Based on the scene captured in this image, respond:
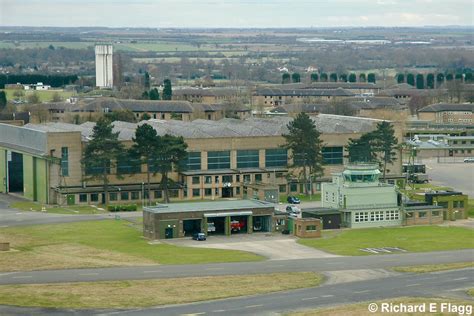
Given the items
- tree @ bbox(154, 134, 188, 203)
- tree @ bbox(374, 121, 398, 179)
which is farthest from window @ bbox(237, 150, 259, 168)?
tree @ bbox(374, 121, 398, 179)

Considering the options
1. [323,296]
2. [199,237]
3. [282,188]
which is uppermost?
[282,188]

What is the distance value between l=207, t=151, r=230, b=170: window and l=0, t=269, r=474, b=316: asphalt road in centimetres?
4605

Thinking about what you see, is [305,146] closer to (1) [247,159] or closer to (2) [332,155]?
(1) [247,159]

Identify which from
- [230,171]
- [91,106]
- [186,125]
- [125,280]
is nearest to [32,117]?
[91,106]

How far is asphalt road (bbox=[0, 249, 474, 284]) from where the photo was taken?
2881 inches

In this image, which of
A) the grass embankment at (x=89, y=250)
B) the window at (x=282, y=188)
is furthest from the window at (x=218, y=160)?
the grass embankment at (x=89, y=250)

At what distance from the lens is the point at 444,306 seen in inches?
2527

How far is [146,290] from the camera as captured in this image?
69.1 m

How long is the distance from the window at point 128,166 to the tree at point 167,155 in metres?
2.48

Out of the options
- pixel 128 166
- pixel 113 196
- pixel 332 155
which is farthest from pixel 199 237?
pixel 332 155

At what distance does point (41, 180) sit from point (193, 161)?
14.4 m

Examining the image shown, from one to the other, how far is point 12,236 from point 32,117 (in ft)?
277

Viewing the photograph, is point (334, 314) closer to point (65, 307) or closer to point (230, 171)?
point (65, 307)

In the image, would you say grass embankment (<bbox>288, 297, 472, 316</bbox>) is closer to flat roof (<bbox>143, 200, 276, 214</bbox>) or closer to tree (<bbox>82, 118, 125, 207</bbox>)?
flat roof (<bbox>143, 200, 276, 214</bbox>)
